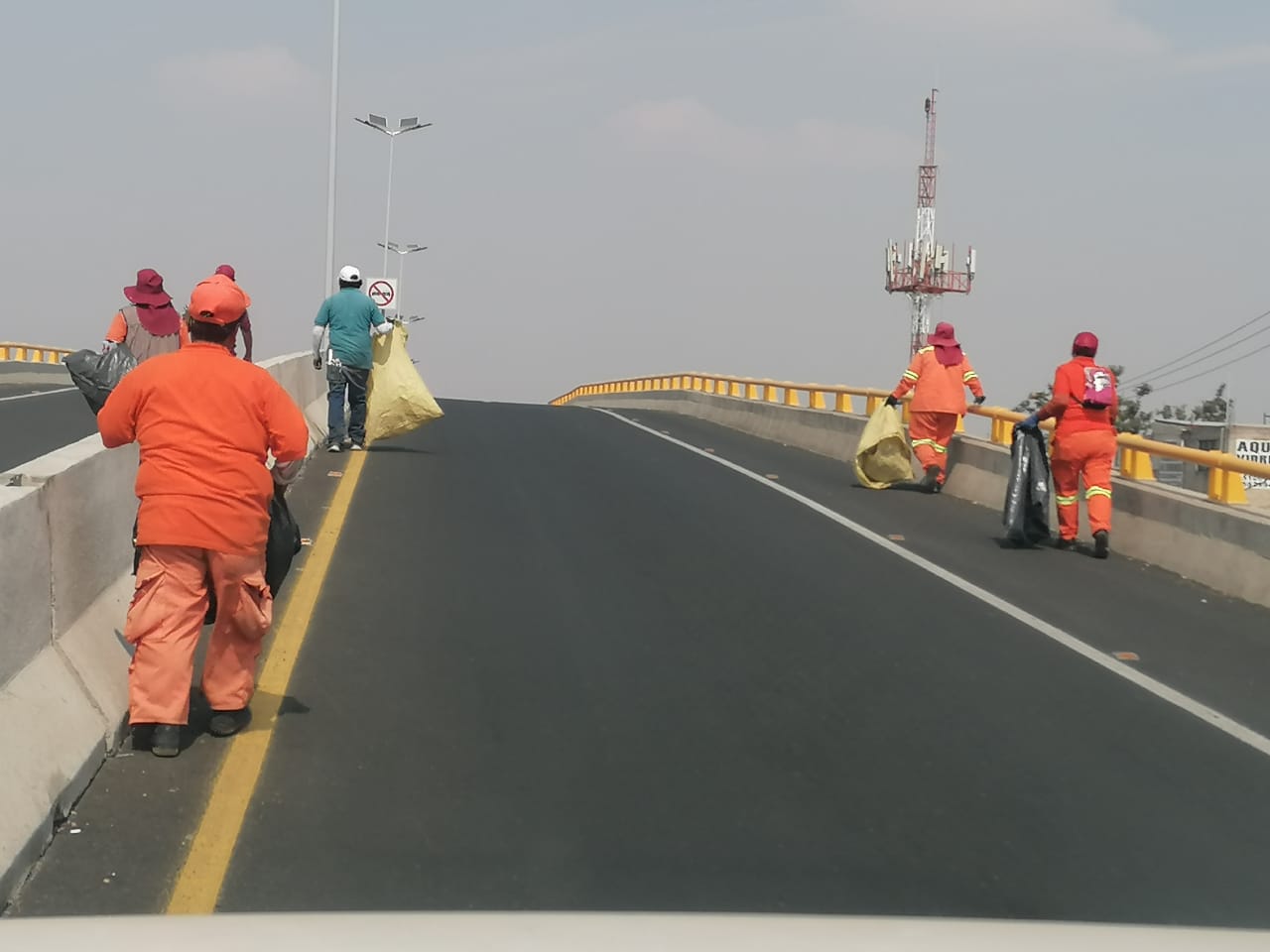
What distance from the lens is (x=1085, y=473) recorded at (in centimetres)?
1452

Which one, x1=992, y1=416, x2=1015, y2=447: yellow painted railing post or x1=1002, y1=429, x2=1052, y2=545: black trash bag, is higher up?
x1=992, y1=416, x2=1015, y2=447: yellow painted railing post

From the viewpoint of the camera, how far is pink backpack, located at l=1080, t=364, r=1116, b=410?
1436cm

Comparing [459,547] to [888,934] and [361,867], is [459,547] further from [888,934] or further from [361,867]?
[888,934]

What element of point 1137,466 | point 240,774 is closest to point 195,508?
point 240,774

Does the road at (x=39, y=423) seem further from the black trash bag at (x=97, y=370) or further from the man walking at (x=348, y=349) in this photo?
the black trash bag at (x=97, y=370)

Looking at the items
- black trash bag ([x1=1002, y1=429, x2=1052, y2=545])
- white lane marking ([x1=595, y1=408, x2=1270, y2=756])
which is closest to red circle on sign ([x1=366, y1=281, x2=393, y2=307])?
white lane marking ([x1=595, y1=408, x2=1270, y2=756])

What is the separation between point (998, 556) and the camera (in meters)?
13.9

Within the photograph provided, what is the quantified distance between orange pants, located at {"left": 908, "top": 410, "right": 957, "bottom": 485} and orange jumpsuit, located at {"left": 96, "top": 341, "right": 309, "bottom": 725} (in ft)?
40.4

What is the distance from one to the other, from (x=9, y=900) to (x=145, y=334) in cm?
811

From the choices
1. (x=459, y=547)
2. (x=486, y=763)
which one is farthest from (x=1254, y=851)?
(x=459, y=547)

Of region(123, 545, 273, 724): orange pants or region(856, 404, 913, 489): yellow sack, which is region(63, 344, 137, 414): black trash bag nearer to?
region(123, 545, 273, 724): orange pants

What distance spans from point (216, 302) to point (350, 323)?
1252cm

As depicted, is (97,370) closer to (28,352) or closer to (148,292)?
(148,292)

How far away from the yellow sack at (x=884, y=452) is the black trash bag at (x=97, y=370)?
9.37 m
